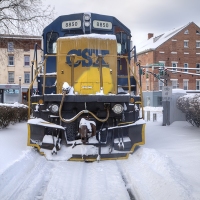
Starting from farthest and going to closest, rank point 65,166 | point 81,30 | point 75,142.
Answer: point 81,30 < point 75,142 < point 65,166

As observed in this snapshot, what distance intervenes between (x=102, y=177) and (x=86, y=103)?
2.19 meters

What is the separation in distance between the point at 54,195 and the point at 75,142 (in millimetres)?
2551

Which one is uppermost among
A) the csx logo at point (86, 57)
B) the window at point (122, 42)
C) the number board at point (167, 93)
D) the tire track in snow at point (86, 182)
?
the window at point (122, 42)

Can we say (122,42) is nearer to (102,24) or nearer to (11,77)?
(102,24)

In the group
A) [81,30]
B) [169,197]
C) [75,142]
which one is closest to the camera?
[169,197]

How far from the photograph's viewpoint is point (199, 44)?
164 ft

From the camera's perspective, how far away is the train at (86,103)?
6.97 metres

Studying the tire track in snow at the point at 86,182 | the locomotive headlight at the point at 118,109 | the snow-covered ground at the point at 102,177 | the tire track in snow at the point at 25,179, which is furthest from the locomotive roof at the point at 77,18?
the tire track in snow at the point at 86,182

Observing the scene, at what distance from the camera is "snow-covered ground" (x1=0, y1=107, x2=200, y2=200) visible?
15.0 ft

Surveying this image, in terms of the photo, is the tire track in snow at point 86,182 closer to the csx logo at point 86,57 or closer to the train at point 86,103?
the train at point 86,103

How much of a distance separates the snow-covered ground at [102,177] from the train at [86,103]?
14.5 inches

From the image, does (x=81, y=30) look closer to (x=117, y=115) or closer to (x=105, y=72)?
(x=105, y=72)

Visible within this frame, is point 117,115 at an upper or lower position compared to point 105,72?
lower

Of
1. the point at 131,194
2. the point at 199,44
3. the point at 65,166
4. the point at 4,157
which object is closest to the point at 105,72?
the point at 65,166
